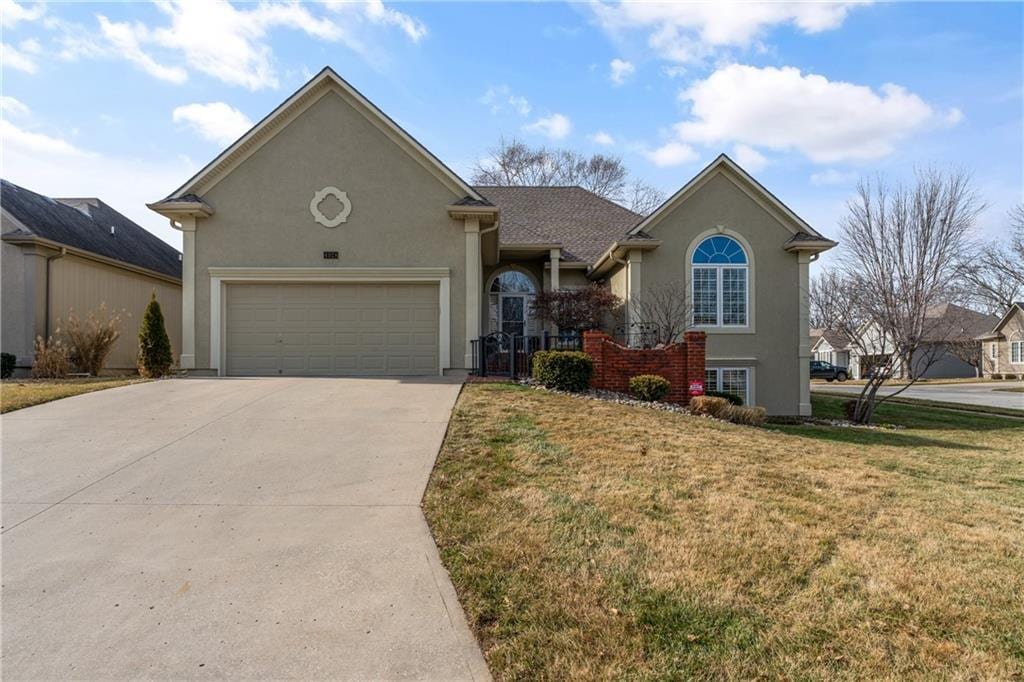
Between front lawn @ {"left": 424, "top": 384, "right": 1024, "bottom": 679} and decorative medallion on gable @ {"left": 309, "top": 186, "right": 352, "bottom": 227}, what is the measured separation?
752 cm

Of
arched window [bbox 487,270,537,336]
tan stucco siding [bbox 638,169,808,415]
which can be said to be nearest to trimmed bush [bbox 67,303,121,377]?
arched window [bbox 487,270,537,336]

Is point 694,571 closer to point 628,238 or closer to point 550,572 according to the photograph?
point 550,572

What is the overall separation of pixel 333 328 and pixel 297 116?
4.86 meters

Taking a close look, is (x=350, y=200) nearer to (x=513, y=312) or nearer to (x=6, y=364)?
(x=513, y=312)

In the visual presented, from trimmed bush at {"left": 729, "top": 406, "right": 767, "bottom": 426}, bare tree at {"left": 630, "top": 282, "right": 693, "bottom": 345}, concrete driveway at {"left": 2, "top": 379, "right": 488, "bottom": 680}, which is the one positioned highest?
bare tree at {"left": 630, "top": 282, "right": 693, "bottom": 345}

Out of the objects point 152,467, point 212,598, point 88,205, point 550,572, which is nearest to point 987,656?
point 550,572

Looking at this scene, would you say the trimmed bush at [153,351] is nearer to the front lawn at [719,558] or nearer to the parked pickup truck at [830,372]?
the front lawn at [719,558]

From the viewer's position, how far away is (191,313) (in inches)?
518

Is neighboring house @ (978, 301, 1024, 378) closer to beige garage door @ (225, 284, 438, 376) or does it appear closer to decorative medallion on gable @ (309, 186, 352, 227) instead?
beige garage door @ (225, 284, 438, 376)

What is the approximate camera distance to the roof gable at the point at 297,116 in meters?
13.0

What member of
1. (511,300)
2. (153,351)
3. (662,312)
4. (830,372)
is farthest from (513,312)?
(830,372)

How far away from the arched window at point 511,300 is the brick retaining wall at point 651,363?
246 inches

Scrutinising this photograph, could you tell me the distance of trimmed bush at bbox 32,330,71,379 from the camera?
14.3m

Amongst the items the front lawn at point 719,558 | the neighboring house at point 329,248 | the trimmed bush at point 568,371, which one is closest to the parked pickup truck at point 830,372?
the trimmed bush at point 568,371
